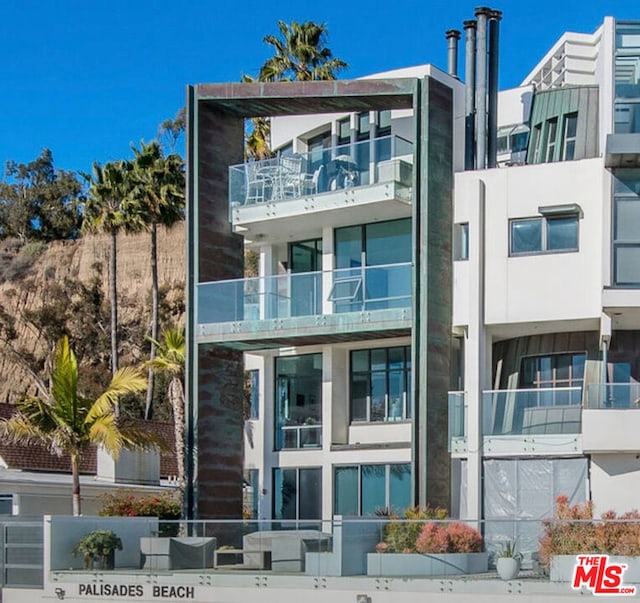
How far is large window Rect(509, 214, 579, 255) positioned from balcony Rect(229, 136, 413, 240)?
305 centimetres

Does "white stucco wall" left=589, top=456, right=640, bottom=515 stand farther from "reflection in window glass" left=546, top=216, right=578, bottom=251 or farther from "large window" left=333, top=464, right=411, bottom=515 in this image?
"large window" left=333, top=464, right=411, bottom=515

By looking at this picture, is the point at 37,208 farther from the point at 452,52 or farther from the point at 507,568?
the point at 507,568

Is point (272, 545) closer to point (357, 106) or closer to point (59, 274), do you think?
point (357, 106)

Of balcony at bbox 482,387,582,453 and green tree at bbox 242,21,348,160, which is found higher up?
green tree at bbox 242,21,348,160

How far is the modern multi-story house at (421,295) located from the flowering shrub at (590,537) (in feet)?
22.3

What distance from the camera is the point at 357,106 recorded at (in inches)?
1379

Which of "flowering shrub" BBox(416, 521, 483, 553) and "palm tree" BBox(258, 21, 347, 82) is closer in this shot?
"flowering shrub" BBox(416, 521, 483, 553)

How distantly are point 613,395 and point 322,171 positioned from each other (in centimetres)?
984

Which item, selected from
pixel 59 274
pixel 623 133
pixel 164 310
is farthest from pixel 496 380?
pixel 59 274

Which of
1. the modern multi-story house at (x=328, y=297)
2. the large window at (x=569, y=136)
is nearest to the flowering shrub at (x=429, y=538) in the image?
the modern multi-story house at (x=328, y=297)

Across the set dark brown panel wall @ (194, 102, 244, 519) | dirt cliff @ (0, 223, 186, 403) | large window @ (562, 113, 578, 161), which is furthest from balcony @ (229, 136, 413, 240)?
A: dirt cliff @ (0, 223, 186, 403)

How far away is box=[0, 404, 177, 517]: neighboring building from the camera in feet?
122

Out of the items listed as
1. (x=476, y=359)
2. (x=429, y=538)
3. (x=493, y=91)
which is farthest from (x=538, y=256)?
(x=429, y=538)

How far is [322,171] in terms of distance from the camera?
35.1 metres
